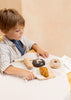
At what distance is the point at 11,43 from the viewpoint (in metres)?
1.00

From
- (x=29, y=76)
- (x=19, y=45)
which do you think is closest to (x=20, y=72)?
(x=29, y=76)

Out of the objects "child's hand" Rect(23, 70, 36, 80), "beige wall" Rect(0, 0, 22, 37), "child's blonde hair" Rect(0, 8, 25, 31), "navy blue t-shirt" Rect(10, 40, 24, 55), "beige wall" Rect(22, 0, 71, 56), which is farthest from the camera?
"beige wall" Rect(22, 0, 71, 56)

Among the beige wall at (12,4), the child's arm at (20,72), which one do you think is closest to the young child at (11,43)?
the child's arm at (20,72)

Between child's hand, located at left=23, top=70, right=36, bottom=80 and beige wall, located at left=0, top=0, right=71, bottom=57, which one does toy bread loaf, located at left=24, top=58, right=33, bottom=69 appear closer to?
child's hand, located at left=23, top=70, right=36, bottom=80

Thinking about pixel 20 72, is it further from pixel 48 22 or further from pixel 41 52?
pixel 48 22

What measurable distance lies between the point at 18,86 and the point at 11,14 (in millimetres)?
411

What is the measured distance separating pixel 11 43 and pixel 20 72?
0.78 ft

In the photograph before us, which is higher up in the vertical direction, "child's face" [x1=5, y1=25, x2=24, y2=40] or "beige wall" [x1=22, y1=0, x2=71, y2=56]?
"child's face" [x1=5, y1=25, x2=24, y2=40]

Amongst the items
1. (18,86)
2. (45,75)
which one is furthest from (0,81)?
(45,75)

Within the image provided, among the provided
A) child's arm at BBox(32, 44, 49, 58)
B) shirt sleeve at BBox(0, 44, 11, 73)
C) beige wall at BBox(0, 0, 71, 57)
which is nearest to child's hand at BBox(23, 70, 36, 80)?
shirt sleeve at BBox(0, 44, 11, 73)

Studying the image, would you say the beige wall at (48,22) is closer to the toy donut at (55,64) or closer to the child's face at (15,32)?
the child's face at (15,32)

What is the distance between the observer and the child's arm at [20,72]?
80 centimetres

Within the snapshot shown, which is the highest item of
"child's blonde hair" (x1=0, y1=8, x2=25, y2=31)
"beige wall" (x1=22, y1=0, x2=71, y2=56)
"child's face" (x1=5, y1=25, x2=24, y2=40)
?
"child's blonde hair" (x1=0, y1=8, x2=25, y2=31)

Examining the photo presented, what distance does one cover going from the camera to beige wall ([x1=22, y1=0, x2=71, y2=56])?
5.63 ft
